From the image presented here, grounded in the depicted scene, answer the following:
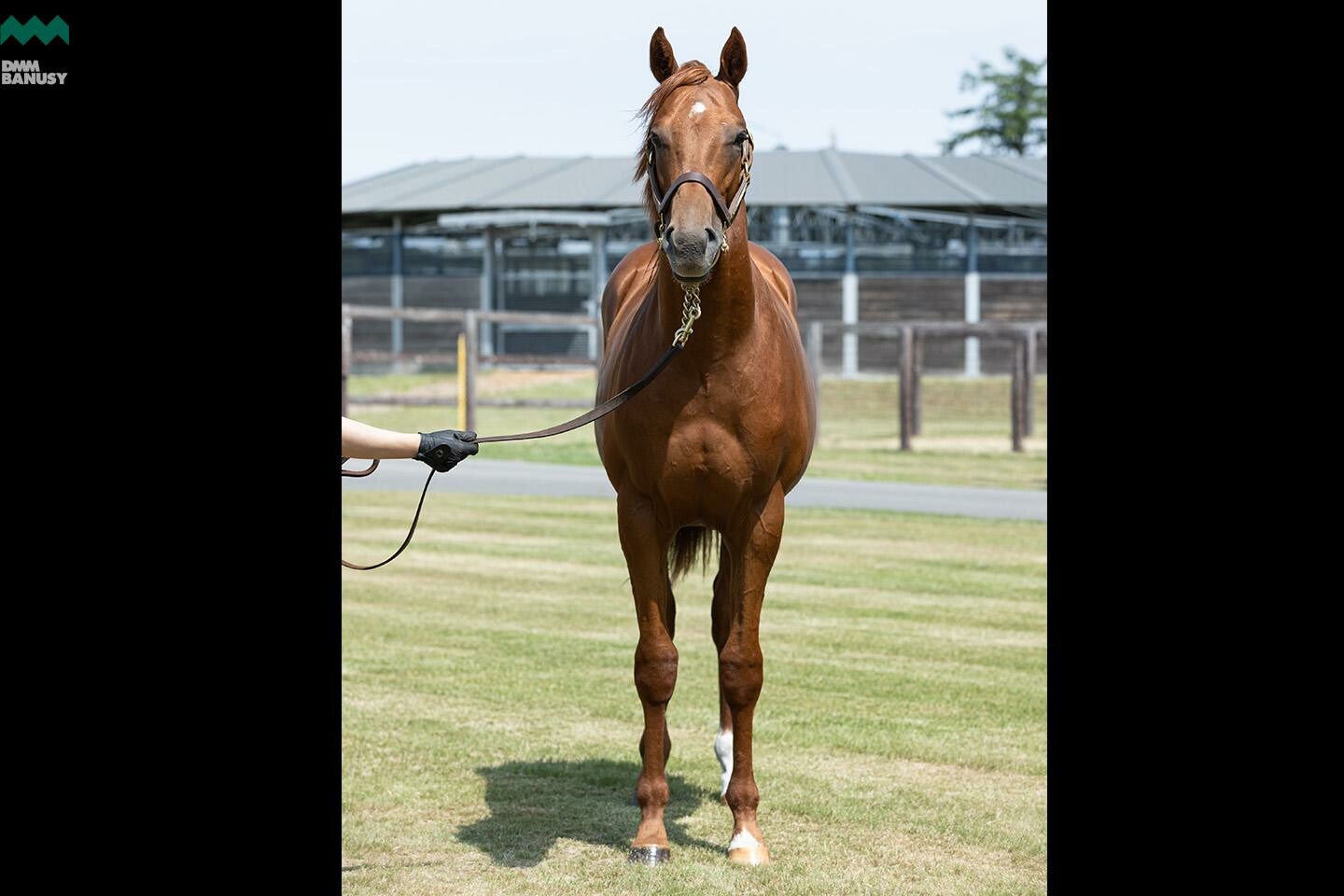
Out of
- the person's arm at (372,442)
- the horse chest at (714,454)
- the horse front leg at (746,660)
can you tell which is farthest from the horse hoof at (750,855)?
A: the person's arm at (372,442)

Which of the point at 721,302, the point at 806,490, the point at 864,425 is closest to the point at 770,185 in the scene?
the point at 864,425

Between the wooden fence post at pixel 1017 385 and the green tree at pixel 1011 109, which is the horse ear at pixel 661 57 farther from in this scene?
the green tree at pixel 1011 109

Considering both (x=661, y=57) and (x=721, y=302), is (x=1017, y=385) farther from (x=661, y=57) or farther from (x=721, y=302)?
(x=661, y=57)

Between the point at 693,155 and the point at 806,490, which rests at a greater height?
the point at 693,155

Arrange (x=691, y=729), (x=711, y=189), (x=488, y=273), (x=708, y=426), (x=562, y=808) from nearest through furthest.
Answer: (x=711, y=189) → (x=708, y=426) → (x=562, y=808) → (x=691, y=729) → (x=488, y=273)

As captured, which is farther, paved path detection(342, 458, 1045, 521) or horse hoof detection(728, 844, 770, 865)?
paved path detection(342, 458, 1045, 521)

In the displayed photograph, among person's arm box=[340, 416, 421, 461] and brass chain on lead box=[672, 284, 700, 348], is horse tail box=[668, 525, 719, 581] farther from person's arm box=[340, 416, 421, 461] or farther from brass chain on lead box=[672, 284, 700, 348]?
person's arm box=[340, 416, 421, 461]

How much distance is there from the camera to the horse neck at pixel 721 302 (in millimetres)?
4852

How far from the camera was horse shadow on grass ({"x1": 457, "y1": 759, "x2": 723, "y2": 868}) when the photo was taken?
522 cm

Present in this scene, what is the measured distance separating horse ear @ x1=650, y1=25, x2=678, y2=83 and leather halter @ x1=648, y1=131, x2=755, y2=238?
34cm

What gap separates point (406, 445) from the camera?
15.3 ft

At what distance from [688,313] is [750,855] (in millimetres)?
1806

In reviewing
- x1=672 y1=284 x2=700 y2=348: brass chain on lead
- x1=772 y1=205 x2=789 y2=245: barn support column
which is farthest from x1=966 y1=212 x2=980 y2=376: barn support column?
x1=672 y1=284 x2=700 y2=348: brass chain on lead

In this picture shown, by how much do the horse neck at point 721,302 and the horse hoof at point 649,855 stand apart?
166 centimetres
